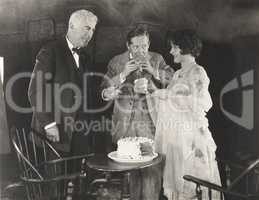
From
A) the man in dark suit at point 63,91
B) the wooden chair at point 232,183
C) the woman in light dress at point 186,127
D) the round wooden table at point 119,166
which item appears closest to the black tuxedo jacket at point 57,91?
the man in dark suit at point 63,91

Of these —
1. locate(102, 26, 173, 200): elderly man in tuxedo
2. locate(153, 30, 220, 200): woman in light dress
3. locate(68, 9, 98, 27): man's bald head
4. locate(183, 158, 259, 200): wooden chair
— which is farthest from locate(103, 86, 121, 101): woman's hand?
locate(183, 158, 259, 200): wooden chair

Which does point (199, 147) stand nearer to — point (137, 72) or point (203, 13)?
point (137, 72)

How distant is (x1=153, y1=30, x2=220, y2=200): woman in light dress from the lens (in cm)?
225

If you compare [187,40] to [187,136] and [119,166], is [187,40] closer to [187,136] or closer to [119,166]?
[187,136]

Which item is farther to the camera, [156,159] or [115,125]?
[115,125]

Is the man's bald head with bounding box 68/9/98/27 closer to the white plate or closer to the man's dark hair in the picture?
the man's dark hair

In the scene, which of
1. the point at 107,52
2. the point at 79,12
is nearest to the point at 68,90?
the point at 107,52

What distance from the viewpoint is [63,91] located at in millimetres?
2270

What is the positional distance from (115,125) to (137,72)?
37 cm

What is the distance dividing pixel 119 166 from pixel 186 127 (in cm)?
52

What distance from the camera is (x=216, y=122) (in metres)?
2.26

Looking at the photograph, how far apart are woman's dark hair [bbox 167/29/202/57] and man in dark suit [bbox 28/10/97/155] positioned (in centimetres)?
50

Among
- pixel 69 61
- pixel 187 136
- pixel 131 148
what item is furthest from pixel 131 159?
pixel 69 61

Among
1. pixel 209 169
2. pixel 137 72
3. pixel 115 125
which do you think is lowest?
pixel 209 169
